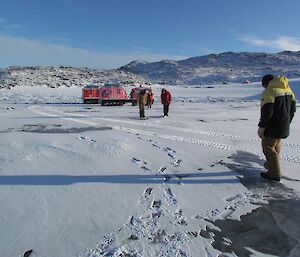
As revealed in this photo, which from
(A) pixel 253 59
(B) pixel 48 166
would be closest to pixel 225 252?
(B) pixel 48 166

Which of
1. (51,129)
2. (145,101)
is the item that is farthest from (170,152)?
(145,101)

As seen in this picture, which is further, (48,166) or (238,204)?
(48,166)

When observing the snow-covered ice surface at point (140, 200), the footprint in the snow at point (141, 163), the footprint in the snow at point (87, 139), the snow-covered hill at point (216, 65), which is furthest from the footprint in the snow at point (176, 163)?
the snow-covered hill at point (216, 65)

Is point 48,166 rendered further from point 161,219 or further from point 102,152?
point 161,219

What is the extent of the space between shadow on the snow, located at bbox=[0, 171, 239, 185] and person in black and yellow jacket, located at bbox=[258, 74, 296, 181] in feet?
2.34

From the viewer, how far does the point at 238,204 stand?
212 inches

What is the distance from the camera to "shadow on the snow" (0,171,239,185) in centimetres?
597

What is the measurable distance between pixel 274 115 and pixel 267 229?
247cm

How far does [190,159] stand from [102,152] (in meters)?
1.79

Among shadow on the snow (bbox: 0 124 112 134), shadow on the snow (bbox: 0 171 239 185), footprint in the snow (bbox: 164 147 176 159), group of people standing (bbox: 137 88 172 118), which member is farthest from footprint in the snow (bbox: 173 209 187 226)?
group of people standing (bbox: 137 88 172 118)

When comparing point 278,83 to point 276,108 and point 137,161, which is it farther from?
point 137,161

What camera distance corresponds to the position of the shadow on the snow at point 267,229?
411 centimetres

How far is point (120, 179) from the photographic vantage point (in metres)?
6.32

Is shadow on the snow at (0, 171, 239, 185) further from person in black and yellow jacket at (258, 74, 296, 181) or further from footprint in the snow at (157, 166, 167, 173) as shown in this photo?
person in black and yellow jacket at (258, 74, 296, 181)
